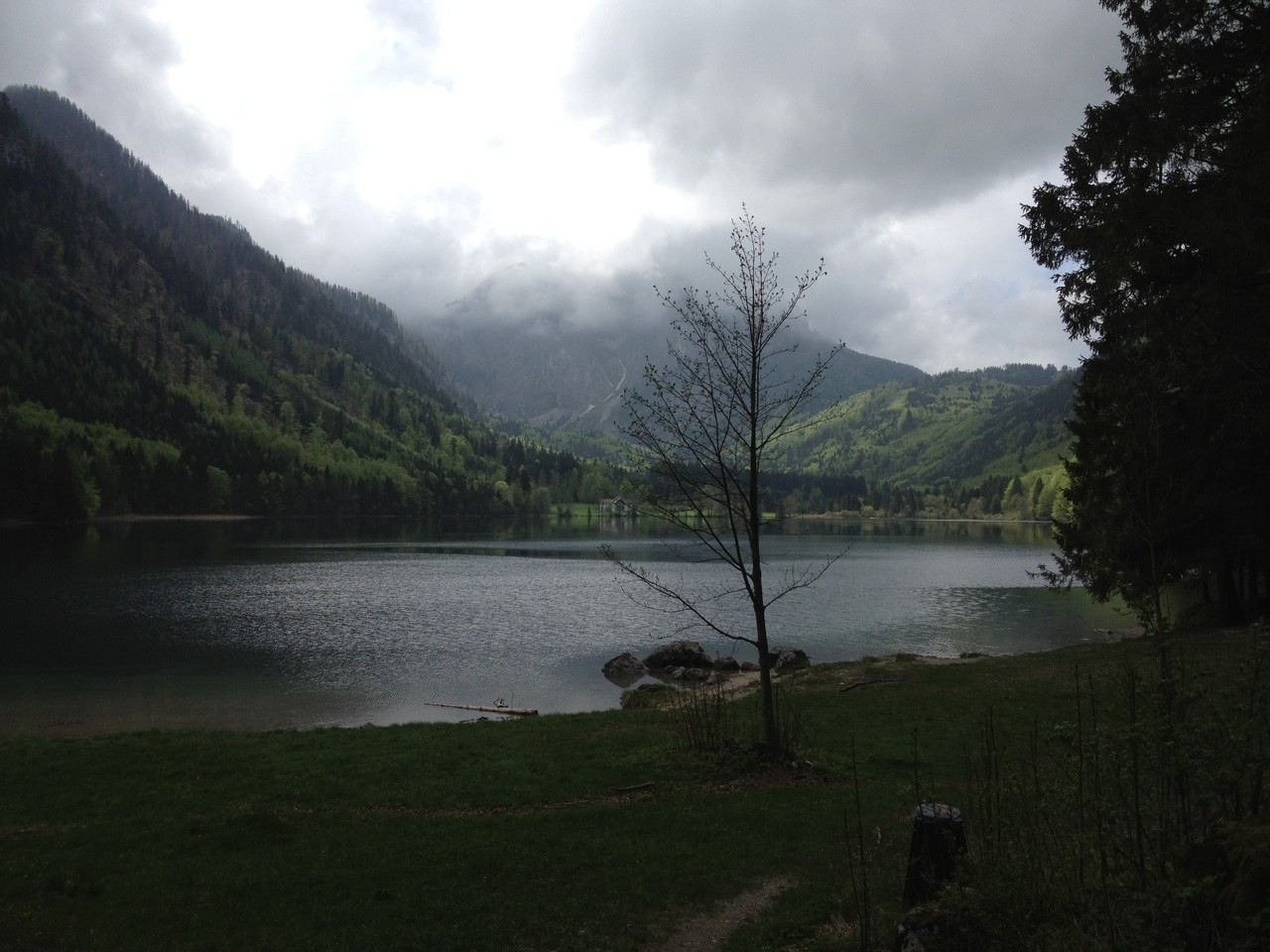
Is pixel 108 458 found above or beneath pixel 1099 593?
above

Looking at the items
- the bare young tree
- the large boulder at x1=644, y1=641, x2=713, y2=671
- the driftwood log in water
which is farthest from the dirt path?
the large boulder at x1=644, y1=641, x2=713, y2=671

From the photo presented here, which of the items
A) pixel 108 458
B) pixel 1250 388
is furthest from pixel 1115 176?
pixel 108 458

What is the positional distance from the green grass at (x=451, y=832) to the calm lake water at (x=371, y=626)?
1227 cm

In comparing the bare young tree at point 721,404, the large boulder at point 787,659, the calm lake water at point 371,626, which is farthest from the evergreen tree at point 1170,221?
the calm lake water at point 371,626

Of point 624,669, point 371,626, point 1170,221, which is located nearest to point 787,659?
point 624,669

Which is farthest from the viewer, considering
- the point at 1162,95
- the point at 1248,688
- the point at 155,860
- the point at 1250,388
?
the point at 1250,388

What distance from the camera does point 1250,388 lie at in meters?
19.0

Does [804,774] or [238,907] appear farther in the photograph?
[804,774]

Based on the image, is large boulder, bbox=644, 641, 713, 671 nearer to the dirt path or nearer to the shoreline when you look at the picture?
the shoreline

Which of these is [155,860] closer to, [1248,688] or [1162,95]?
[1248,688]

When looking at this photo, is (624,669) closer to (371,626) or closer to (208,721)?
(208,721)

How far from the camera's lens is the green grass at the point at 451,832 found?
10570 millimetres

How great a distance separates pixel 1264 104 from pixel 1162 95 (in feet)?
11.9

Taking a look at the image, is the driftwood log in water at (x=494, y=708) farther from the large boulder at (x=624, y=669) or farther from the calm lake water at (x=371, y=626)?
the large boulder at (x=624, y=669)
